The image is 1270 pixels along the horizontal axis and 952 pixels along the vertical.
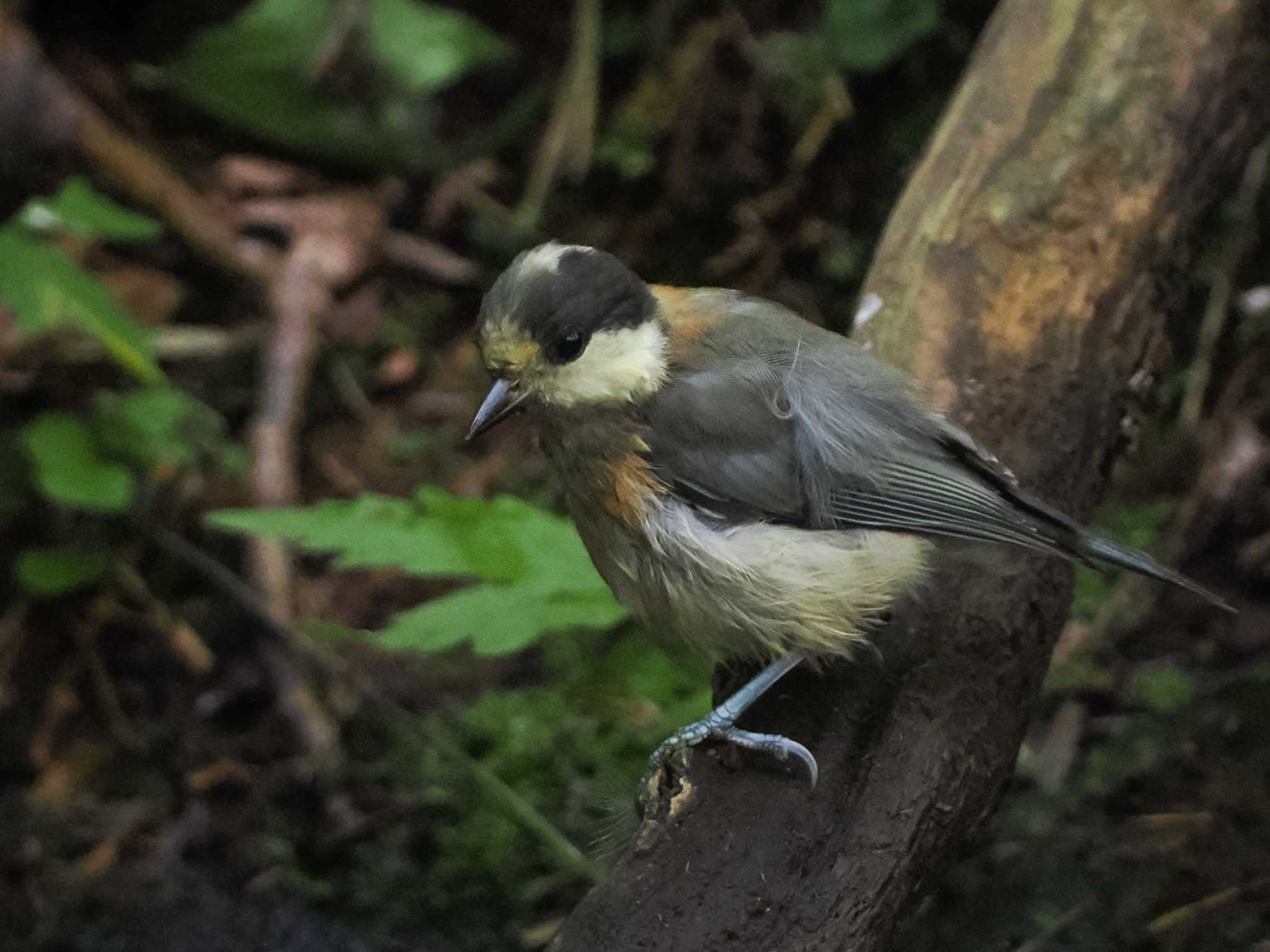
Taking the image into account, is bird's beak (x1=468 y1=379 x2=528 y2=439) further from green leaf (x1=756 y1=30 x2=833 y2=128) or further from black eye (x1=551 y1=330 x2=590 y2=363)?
green leaf (x1=756 y1=30 x2=833 y2=128)

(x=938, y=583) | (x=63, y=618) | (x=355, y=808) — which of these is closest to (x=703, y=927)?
(x=938, y=583)

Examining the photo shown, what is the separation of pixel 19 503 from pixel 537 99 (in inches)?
79.9

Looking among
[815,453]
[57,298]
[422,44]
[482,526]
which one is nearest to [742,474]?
[815,453]

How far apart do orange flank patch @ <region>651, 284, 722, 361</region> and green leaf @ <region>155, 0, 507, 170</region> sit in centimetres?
196

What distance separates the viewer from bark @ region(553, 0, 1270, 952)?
138cm

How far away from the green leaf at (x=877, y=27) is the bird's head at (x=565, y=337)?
1.76 m

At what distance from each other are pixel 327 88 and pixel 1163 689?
294 centimetres

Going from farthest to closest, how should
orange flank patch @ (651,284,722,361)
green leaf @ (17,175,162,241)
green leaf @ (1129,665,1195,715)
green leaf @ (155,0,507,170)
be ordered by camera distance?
green leaf @ (155,0,507,170) → green leaf @ (17,175,162,241) → green leaf @ (1129,665,1195,715) → orange flank patch @ (651,284,722,361)

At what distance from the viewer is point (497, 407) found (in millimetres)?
1702

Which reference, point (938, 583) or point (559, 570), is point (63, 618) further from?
point (938, 583)

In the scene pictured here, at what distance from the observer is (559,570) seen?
204cm

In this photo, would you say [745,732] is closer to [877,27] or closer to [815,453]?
[815,453]

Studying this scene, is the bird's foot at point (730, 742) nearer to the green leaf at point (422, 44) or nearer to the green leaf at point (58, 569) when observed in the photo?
the green leaf at point (58, 569)

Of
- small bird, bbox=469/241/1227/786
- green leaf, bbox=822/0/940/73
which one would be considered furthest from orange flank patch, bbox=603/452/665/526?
green leaf, bbox=822/0/940/73
